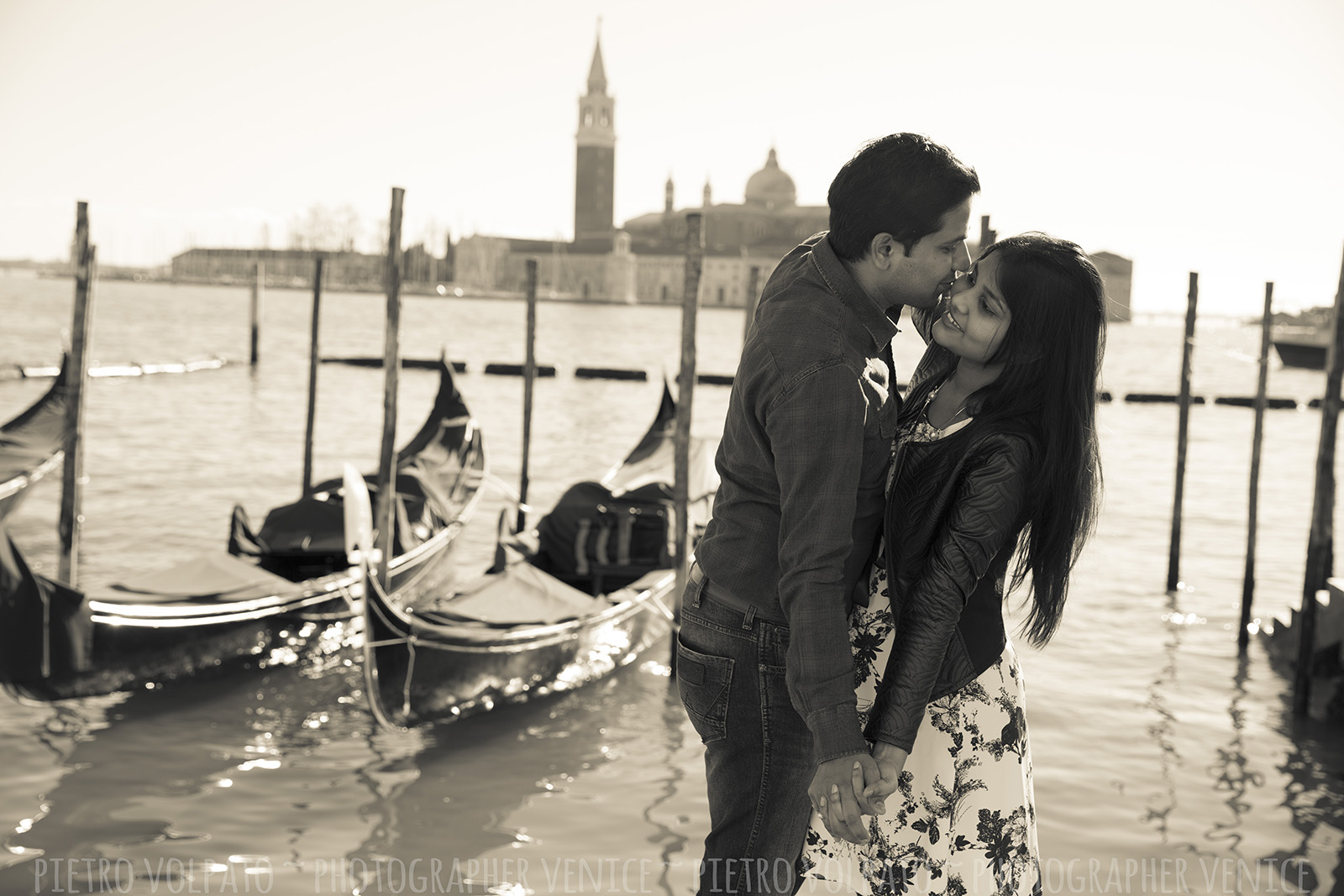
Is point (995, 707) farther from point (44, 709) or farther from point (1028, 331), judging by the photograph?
point (44, 709)

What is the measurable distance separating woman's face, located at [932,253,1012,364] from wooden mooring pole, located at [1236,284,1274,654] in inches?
171

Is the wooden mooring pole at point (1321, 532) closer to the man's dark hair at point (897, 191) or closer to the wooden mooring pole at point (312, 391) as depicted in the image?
the man's dark hair at point (897, 191)

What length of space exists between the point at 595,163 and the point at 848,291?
74.9 meters

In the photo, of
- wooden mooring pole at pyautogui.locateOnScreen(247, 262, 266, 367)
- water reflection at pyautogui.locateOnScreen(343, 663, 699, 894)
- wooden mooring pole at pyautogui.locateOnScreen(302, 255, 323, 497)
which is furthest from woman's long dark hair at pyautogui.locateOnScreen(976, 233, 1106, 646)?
wooden mooring pole at pyautogui.locateOnScreen(247, 262, 266, 367)

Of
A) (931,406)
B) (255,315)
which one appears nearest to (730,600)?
(931,406)

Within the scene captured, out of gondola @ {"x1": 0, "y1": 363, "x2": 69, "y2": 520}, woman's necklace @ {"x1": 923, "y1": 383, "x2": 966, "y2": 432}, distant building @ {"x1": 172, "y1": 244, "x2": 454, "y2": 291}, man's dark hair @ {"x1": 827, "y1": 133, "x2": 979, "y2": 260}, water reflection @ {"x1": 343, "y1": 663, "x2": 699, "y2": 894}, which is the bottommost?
water reflection @ {"x1": 343, "y1": 663, "x2": 699, "y2": 894}

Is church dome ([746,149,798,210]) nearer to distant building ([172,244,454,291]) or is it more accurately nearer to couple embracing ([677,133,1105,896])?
distant building ([172,244,454,291])

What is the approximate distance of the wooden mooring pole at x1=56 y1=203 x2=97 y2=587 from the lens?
420cm

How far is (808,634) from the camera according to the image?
3.64 ft

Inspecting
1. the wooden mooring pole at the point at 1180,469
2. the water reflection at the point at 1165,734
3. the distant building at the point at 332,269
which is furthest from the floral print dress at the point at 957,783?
the distant building at the point at 332,269

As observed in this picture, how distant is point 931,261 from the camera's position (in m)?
1.17

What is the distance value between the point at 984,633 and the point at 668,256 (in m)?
69.5

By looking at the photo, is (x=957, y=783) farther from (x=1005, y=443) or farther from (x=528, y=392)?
(x=528, y=392)

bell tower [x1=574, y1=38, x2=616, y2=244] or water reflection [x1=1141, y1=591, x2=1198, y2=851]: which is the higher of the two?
bell tower [x1=574, y1=38, x2=616, y2=244]
